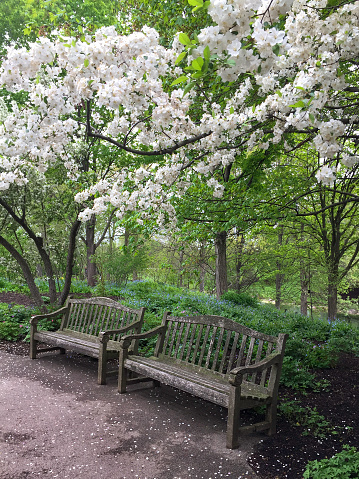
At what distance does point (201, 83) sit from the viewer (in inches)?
160

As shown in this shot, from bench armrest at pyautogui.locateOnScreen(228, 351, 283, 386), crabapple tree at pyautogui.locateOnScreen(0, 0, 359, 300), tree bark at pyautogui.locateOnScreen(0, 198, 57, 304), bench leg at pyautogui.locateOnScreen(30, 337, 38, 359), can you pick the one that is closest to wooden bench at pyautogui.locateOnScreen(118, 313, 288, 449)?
bench armrest at pyautogui.locateOnScreen(228, 351, 283, 386)

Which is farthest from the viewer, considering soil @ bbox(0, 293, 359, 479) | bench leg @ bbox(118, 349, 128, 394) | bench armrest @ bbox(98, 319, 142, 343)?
bench armrest @ bbox(98, 319, 142, 343)

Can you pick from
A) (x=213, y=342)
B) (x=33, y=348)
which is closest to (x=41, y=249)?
(x=33, y=348)

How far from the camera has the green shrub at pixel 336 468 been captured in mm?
2486

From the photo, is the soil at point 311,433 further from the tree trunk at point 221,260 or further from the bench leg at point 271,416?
the tree trunk at point 221,260

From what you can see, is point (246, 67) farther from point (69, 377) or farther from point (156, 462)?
point (69, 377)

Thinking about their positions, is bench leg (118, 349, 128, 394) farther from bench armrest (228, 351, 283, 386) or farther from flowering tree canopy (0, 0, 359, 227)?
flowering tree canopy (0, 0, 359, 227)

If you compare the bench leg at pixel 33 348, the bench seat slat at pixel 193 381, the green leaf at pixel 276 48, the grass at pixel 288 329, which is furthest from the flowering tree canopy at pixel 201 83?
the grass at pixel 288 329

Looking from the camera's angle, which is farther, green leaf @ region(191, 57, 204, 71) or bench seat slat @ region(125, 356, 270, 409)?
bench seat slat @ region(125, 356, 270, 409)

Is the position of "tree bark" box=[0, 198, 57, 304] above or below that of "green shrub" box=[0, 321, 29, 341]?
above

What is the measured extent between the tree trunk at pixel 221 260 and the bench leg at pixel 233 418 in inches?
269

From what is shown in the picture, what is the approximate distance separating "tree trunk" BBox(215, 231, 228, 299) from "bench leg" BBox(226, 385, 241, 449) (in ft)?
22.4

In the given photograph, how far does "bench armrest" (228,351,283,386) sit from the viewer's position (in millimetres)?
3098

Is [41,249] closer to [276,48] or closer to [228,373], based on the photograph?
[228,373]
